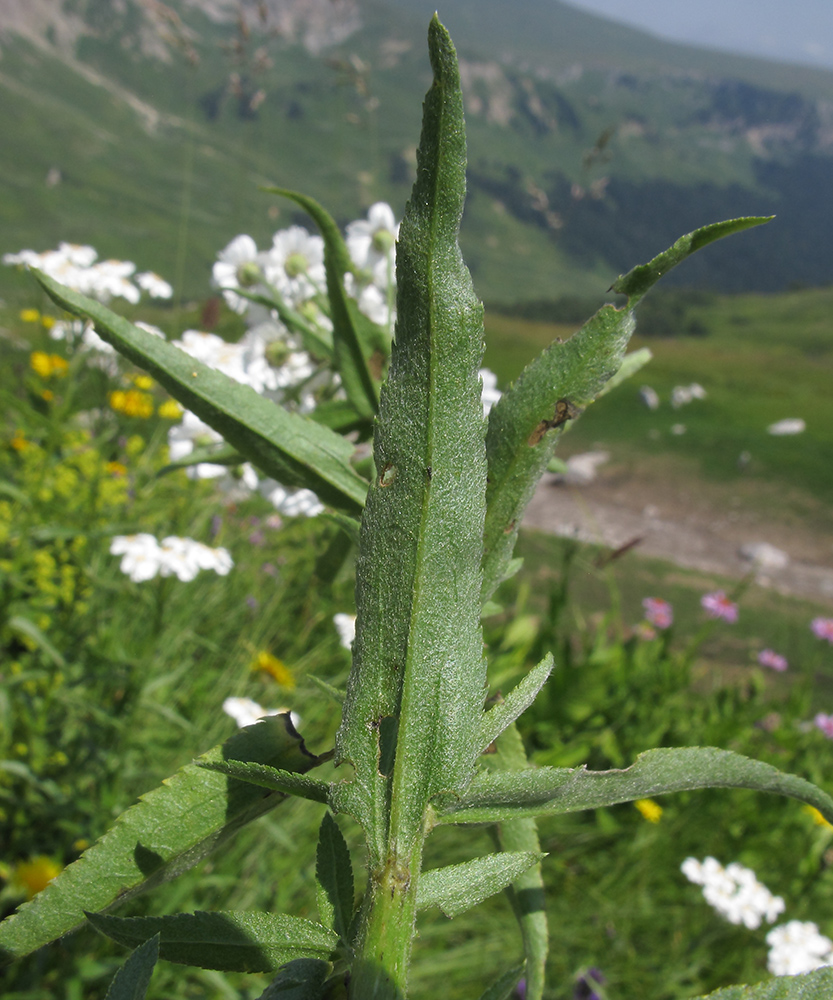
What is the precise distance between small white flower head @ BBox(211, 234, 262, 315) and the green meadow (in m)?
0.49

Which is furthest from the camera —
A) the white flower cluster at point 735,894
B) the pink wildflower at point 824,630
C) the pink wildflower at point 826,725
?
the pink wildflower at point 824,630

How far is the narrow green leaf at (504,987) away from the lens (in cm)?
47

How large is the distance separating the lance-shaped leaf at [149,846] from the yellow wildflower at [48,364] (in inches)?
113

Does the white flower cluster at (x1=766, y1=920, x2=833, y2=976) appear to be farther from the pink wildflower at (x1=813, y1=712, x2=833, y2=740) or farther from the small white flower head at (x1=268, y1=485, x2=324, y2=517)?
the small white flower head at (x1=268, y1=485, x2=324, y2=517)

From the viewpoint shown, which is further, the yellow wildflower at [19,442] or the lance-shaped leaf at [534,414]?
the yellow wildflower at [19,442]

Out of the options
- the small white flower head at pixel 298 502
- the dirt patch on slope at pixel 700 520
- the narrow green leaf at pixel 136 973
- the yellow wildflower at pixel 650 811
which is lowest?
the dirt patch on slope at pixel 700 520

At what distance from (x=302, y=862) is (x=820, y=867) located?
7.36ft

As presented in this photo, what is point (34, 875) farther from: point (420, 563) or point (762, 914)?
point (762, 914)

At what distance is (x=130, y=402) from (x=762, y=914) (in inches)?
122

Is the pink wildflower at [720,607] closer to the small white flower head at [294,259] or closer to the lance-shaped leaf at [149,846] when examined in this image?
the small white flower head at [294,259]

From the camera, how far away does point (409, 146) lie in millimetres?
116625

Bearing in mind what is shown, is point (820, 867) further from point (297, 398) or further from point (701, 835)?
point (297, 398)

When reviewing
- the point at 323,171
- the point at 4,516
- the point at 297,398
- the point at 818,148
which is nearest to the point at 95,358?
the point at 4,516

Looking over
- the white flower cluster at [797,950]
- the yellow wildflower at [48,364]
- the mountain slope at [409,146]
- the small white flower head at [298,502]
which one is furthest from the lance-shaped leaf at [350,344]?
the mountain slope at [409,146]
